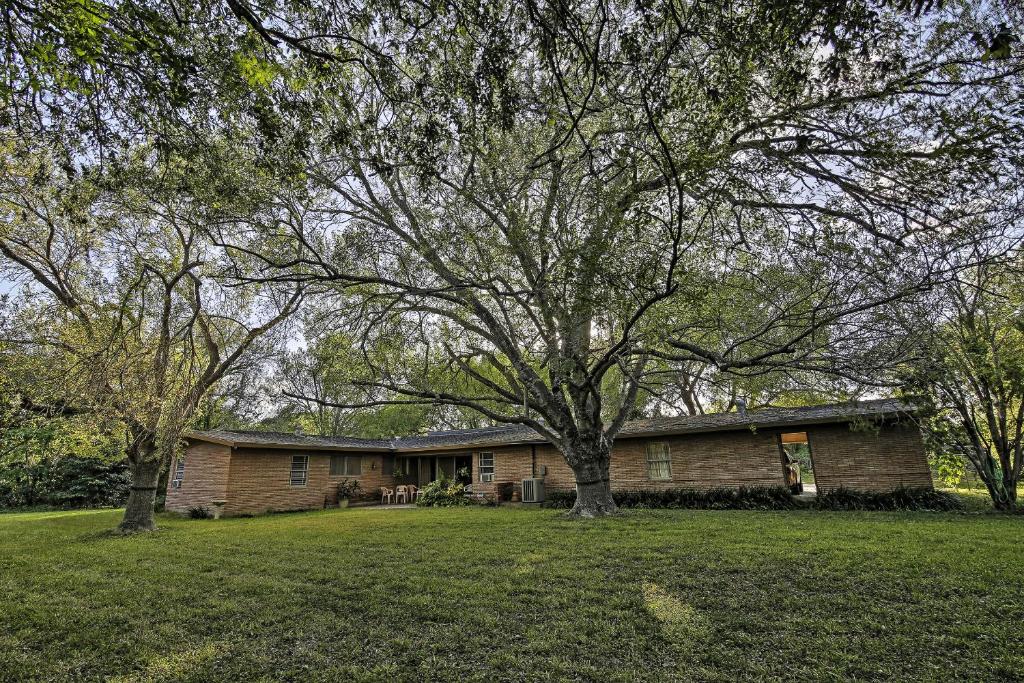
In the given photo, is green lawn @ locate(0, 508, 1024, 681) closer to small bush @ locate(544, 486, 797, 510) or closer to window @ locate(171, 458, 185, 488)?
small bush @ locate(544, 486, 797, 510)

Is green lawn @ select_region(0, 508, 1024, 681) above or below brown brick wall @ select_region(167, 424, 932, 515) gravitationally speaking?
below

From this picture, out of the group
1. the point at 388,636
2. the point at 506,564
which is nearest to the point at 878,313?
the point at 506,564

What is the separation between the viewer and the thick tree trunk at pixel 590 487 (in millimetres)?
12375

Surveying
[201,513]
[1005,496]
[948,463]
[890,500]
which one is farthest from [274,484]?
[1005,496]

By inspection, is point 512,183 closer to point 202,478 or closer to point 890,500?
point 890,500

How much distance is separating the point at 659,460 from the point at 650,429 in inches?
44.7

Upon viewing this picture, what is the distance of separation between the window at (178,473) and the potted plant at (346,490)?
593 cm

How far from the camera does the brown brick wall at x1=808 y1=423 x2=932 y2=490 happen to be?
13039 millimetres

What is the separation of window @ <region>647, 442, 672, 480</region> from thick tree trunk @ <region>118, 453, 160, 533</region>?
14.6 m

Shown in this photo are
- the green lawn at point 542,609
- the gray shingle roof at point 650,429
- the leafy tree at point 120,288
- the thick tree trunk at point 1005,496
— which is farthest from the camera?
the gray shingle roof at point 650,429

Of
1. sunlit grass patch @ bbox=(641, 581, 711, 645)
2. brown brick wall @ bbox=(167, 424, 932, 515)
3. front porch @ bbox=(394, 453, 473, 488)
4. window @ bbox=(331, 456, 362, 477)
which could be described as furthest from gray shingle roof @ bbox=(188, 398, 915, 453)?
sunlit grass patch @ bbox=(641, 581, 711, 645)

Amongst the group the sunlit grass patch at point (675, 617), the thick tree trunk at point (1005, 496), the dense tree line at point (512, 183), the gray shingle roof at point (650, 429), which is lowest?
the sunlit grass patch at point (675, 617)

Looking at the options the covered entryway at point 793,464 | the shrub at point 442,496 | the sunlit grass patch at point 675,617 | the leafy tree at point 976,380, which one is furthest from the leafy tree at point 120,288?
the covered entryway at point 793,464

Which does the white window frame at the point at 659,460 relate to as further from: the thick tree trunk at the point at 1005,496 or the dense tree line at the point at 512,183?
the thick tree trunk at the point at 1005,496
